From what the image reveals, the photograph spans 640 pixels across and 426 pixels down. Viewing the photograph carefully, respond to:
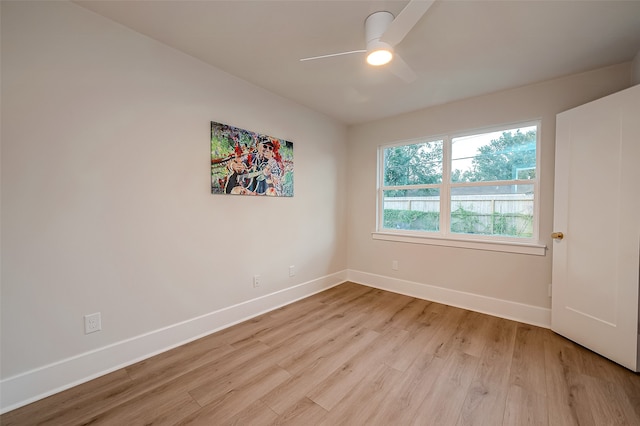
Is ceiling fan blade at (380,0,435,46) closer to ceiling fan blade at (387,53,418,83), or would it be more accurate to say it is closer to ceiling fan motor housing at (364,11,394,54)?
ceiling fan motor housing at (364,11,394,54)

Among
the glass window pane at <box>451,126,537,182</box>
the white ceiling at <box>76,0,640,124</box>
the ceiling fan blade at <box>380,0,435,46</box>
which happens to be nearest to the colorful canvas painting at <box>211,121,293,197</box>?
the white ceiling at <box>76,0,640,124</box>

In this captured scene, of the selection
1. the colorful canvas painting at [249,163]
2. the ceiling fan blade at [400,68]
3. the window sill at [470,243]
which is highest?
the ceiling fan blade at [400,68]

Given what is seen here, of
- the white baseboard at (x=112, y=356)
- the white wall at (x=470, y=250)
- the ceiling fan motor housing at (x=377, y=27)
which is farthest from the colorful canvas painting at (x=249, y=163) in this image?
the ceiling fan motor housing at (x=377, y=27)

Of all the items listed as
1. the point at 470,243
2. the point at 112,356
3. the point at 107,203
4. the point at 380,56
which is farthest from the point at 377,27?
the point at 112,356

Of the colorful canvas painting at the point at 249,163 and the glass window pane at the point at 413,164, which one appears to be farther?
the glass window pane at the point at 413,164

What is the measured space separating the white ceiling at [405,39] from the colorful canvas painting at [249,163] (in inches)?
23.6

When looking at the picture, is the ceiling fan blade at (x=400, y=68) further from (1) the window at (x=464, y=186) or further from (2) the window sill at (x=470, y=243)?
(2) the window sill at (x=470, y=243)

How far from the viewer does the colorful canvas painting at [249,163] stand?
239 cm

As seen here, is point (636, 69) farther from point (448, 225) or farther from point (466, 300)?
point (466, 300)

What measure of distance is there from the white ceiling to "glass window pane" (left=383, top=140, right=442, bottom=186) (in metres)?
0.84

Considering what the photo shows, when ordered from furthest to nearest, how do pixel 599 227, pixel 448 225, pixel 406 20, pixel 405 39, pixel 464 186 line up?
pixel 448 225, pixel 464 186, pixel 599 227, pixel 405 39, pixel 406 20

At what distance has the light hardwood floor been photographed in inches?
56.7

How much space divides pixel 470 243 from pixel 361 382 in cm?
210

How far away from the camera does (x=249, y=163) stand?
2.63 meters
